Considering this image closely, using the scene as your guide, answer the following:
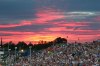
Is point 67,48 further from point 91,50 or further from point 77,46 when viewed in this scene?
point 91,50

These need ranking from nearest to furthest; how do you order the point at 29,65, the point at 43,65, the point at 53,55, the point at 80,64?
1. the point at 80,64
2. the point at 43,65
3. the point at 29,65
4. the point at 53,55

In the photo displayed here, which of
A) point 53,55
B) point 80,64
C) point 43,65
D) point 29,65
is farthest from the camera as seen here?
point 53,55

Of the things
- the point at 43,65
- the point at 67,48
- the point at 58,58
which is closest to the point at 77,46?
the point at 67,48

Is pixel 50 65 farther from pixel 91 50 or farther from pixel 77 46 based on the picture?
pixel 77 46

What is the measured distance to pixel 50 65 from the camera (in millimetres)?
88875

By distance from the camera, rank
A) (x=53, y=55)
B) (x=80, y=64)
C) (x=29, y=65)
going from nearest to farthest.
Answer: (x=80, y=64)
(x=29, y=65)
(x=53, y=55)

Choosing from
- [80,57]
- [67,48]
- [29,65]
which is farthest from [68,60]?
[67,48]

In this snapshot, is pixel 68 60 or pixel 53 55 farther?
pixel 53 55

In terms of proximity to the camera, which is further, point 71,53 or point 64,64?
point 71,53

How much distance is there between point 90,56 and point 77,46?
50.7 ft

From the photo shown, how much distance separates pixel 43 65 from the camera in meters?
91.2

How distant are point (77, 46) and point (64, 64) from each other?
64.4 ft

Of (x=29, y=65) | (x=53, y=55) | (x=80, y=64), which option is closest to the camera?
(x=80, y=64)

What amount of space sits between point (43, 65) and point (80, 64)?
867 cm
